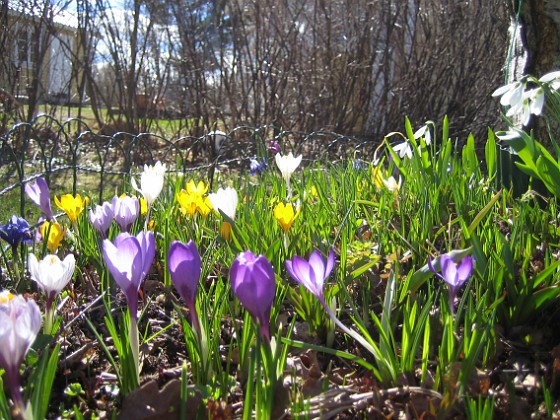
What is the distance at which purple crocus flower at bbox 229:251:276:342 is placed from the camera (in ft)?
2.93

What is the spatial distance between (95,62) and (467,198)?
8332 mm

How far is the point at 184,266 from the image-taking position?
38.6 inches

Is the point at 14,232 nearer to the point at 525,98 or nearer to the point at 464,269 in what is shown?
the point at 464,269

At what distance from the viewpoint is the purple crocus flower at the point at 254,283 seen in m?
0.89

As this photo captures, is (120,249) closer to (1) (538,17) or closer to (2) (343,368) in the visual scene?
(2) (343,368)

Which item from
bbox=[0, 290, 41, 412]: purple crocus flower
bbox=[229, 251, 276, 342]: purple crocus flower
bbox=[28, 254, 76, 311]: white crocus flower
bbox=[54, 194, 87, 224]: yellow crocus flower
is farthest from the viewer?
bbox=[54, 194, 87, 224]: yellow crocus flower

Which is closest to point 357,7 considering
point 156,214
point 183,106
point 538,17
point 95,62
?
point 183,106

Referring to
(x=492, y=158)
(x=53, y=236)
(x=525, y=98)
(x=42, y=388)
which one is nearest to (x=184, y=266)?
(x=42, y=388)

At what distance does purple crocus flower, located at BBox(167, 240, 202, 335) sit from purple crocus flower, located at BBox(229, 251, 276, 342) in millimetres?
96

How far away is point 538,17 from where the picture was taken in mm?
2621

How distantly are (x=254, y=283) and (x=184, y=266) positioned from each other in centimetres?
15

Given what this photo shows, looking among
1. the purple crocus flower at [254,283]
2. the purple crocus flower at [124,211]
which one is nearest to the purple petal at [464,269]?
the purple crocus flower at [254,283]

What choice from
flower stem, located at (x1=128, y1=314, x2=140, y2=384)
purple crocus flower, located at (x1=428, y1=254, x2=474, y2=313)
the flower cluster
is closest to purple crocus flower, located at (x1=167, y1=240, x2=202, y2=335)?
flower stem, located at (x1=128, y1=314, x2=140, y2=384)

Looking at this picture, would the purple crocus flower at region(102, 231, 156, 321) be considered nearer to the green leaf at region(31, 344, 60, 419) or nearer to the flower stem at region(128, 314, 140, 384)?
the flower stem at region(128, 314, 140, 384)
